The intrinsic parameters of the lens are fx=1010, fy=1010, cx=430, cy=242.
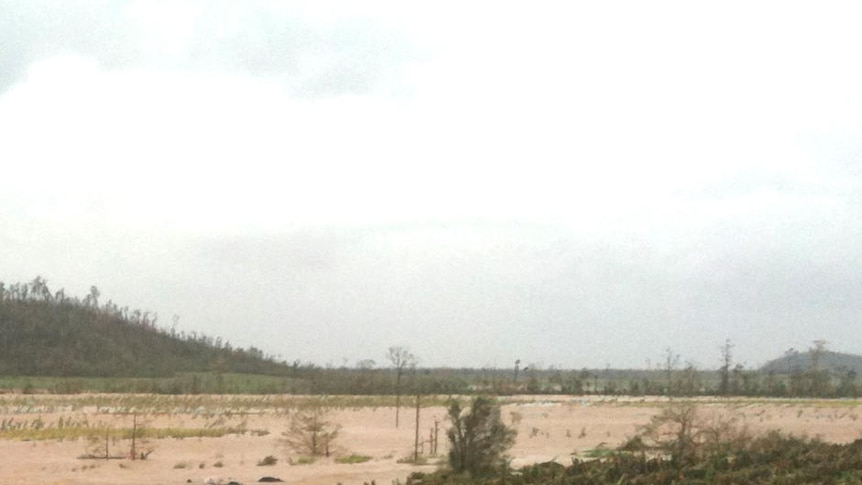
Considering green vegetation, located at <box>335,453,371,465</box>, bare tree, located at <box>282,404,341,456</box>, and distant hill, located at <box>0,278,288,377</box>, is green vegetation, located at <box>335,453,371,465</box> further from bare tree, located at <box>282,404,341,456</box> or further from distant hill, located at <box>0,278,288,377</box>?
distant hill, located at <box>0,278,288,377</box>

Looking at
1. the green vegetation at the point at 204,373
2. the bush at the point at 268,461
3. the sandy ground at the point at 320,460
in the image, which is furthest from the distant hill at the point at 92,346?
the bush at the point at 268,461

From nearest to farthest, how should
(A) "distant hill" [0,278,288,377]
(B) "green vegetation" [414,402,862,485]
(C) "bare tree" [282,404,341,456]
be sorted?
(B) "green vegetation" [414,402,862,485] → (C) "bare tree" [282,404,341,456] → (A) "distant hill" [0,278,288,377]

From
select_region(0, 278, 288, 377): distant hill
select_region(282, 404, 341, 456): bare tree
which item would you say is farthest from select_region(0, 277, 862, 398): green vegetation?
select_region(282, 404, 341, 456): bare tree

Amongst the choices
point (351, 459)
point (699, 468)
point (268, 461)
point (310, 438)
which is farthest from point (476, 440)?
point (310, 438)

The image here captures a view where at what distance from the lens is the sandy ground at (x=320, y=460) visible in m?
24.8

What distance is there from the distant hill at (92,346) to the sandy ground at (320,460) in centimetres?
6051

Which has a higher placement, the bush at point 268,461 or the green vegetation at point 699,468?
the green vegetation at point 699,468

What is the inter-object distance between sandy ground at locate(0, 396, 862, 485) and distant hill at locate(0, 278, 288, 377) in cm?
6051

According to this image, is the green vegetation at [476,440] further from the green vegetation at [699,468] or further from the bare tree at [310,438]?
the bare tree at [310,438]

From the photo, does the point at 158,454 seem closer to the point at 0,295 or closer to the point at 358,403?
the point at 358,403

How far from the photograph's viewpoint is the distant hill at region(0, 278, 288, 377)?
373ft

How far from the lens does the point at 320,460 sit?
29.0 m

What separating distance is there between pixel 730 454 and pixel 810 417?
2756cm

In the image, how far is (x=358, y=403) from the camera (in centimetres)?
6259
